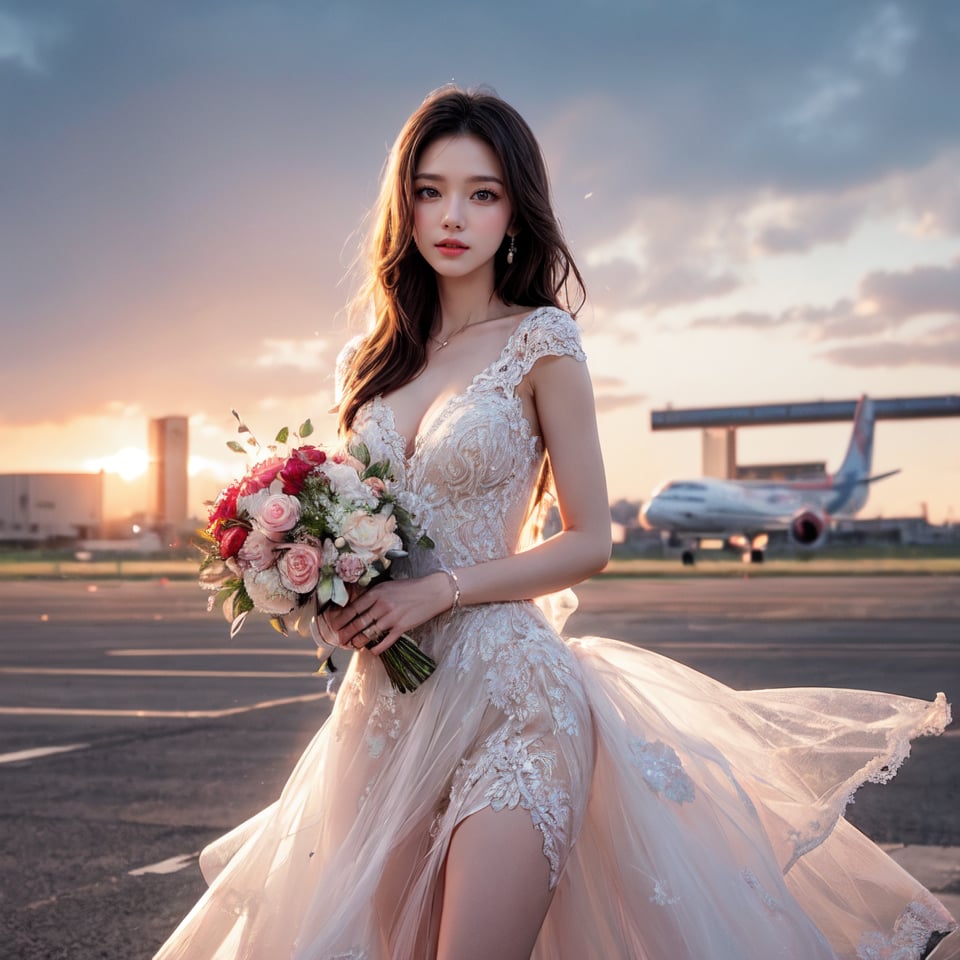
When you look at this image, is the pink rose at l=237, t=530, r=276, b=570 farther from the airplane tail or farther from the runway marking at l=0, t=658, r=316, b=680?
the airplane tail

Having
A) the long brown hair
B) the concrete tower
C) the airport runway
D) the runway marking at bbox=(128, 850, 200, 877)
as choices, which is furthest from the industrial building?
the long brown hair

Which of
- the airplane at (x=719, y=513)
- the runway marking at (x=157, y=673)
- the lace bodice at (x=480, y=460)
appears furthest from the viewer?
the airplane at (x=719, y=513)

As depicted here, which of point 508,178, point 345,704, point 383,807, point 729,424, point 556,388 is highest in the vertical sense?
point 729,424

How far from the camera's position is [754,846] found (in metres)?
2.70

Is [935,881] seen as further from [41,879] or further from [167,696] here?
[167,696]

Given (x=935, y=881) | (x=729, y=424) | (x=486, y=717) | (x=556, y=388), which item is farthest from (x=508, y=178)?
(x=729, y=424)

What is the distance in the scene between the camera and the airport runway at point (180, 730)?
4.80 m

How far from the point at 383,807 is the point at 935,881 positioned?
3.02 m

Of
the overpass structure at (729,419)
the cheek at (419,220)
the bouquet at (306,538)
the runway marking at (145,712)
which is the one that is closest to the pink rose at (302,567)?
the bouquet at (306,538)

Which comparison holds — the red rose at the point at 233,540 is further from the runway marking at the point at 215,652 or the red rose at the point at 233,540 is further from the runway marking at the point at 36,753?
the runway marking at the point at 215,652

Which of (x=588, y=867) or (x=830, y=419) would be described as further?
(x=830, y=419)

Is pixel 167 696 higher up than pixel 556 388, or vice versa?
pixel 556 388

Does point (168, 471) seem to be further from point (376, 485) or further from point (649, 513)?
point (376, 485)

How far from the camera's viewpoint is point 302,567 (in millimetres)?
2387
